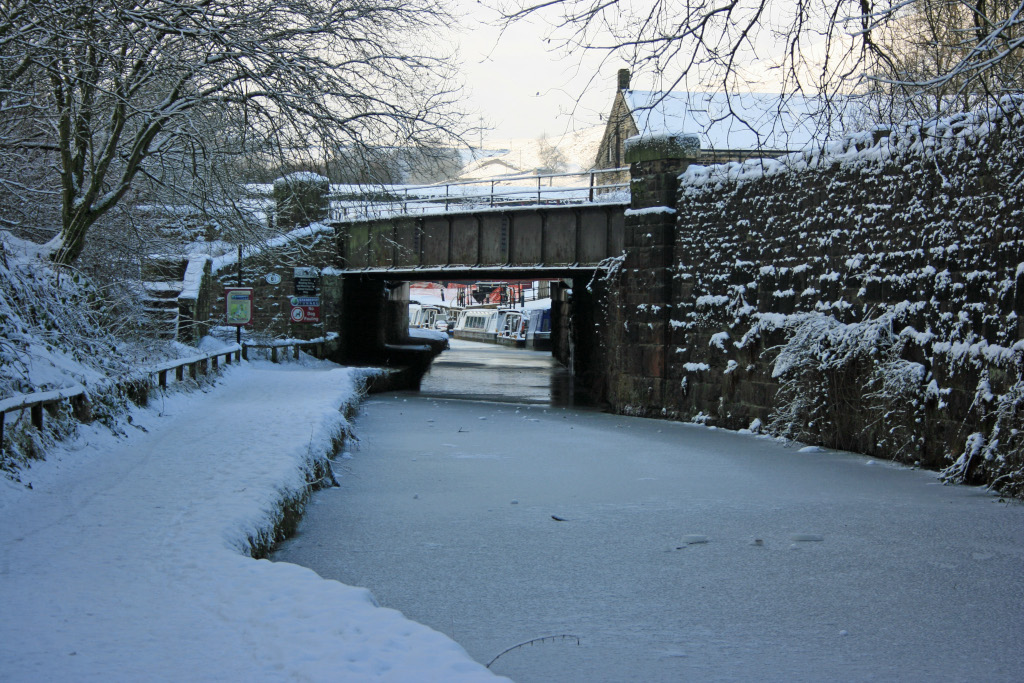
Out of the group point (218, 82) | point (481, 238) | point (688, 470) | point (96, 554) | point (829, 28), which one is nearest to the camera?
point (96, 554)

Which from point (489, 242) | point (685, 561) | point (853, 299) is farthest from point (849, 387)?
point (489, 242)

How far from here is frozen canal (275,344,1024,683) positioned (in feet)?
16.8

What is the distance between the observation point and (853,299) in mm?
13078

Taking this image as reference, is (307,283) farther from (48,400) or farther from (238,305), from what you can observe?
(48,400)

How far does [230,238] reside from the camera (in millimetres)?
12953

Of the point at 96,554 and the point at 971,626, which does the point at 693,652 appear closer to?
the point at 971,626

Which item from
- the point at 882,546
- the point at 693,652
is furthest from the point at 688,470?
the point at 693,652

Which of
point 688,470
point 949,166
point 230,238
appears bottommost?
point 688,470

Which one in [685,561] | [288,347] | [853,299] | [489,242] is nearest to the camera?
[685,561]

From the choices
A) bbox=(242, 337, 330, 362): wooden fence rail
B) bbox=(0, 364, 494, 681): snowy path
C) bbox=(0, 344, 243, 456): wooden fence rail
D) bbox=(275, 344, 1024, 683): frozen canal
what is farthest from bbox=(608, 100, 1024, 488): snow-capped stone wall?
bbox=(242, 337, 330, 362): wooden fence rail

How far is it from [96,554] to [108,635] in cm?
141

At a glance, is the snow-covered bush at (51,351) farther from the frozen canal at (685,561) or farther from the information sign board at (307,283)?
the information sign board at (307,283)

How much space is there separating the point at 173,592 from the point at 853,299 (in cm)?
1061

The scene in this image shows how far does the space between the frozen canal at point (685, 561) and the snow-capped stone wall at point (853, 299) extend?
0.87 m
